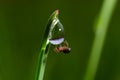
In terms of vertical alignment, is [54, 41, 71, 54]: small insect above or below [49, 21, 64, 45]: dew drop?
below

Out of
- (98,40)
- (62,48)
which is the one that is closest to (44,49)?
(62,48)

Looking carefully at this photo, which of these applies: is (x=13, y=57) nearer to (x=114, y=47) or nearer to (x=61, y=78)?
(x=61, y=78)

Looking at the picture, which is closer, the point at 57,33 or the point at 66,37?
the point at 57,33

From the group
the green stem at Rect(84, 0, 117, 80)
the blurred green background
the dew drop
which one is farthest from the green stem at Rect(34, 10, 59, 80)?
the blurred green background

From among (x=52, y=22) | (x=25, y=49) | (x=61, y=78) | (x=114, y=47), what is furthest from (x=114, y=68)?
(x=52, y=22)

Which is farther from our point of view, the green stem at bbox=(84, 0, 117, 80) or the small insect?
the green stem at bbox=(84, 0, 117, 80)

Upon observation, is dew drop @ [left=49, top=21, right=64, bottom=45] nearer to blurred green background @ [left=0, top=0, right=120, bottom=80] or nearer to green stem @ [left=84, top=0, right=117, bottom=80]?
green stem @ [left=84, top=0, right=117, bottom=80]

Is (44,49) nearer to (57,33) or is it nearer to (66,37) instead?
(57,33)

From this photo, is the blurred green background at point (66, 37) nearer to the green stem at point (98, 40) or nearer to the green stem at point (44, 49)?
the green stem at point (98, 40)
